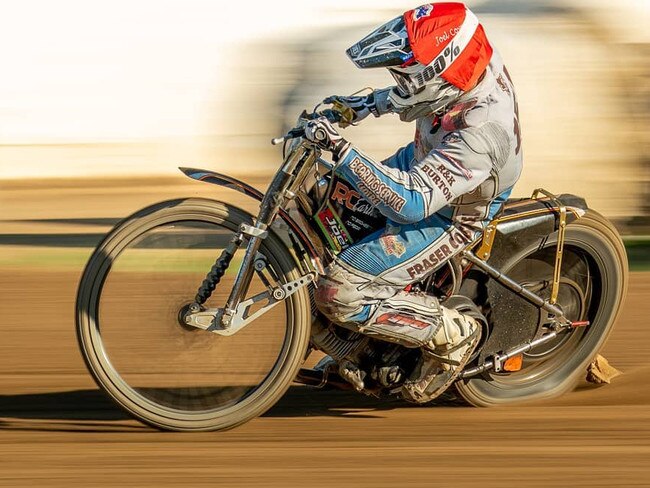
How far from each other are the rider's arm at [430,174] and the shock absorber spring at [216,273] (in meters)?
0.52

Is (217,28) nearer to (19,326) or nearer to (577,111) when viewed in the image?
(577,111)

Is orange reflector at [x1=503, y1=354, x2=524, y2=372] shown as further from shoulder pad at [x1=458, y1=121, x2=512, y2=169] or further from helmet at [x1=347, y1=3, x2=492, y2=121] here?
helmet at [x1=347, y1=3, x2=492, y2=121]

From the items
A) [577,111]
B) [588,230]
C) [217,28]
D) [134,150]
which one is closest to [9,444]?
[588,230]

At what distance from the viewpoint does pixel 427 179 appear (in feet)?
16.3

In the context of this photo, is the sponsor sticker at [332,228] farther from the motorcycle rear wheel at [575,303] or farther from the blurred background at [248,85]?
the blurred background at [248,85]

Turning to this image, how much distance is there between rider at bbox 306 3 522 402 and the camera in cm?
499

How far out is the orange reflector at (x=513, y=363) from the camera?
5.70m

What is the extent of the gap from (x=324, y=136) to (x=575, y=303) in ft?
5.70

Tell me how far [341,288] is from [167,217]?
714 mm

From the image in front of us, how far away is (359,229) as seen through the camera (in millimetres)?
5293

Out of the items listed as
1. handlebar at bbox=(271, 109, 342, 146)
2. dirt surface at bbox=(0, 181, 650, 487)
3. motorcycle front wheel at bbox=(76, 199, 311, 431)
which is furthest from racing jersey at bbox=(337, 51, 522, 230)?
dirt surface at bbox=(0, 181, 650, 487)

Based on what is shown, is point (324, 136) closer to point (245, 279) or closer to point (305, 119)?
point (305, 119)

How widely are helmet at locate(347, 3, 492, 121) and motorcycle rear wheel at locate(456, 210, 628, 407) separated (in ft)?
3.46

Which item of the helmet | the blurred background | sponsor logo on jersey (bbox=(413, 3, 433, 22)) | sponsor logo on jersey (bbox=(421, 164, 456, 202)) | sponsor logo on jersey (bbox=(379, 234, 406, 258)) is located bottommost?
the blurred background
